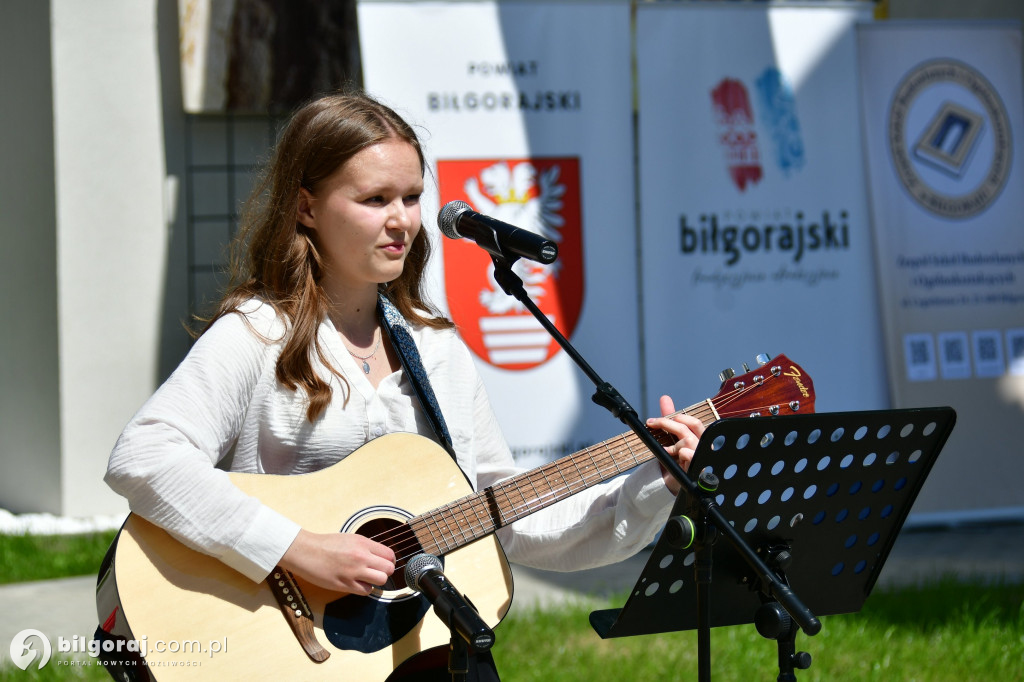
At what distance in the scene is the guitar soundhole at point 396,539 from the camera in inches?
88.4

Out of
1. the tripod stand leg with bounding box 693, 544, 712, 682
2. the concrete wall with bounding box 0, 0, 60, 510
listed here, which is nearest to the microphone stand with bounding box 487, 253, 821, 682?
the tripod stand leg with bounding box 693, 544, 712, 682

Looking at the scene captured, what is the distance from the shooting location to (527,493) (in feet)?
7.63

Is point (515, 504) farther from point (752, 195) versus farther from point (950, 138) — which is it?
point (950, 138)

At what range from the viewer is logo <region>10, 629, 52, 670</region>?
11.8ft

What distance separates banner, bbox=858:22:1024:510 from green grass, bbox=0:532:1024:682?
1.30m

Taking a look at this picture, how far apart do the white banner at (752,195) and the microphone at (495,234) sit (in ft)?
10.5

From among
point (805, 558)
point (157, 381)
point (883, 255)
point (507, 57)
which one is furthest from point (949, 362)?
point (157, 381)

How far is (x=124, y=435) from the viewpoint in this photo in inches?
82.7

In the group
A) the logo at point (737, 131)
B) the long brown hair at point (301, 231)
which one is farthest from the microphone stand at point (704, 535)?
the logo at point (737, 131)

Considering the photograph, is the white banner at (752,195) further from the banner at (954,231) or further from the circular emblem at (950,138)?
the circular emblem at (950,138)

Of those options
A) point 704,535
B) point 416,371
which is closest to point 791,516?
point 704,535

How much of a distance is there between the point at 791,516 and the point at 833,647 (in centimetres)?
215

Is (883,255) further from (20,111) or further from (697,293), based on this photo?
(20,111)

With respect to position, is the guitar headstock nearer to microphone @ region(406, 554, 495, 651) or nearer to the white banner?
microphone @ region(406, 554, 495, 651)
